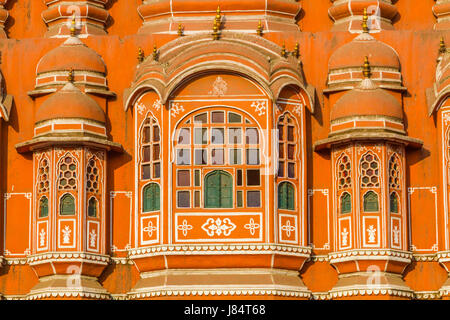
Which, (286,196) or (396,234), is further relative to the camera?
(286,196)

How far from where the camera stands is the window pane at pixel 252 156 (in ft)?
111

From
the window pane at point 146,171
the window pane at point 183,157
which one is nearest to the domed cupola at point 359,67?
the window pane at point 183,157

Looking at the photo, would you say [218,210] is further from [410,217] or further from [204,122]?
[410,217]

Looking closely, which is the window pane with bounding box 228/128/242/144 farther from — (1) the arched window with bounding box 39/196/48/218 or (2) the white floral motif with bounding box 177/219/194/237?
(1) the arched window with bounding box 39/196/48/218

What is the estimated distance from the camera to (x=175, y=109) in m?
34.0

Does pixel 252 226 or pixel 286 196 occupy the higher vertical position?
pixel 286 196

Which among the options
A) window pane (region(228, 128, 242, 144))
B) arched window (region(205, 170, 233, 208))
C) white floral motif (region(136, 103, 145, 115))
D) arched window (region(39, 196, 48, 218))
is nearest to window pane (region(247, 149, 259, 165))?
window pane (region(228, 128, 242, 144))

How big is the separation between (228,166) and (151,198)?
1776 millimetres

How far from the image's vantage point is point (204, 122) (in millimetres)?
33875

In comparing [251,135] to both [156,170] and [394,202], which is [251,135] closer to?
[156,170]

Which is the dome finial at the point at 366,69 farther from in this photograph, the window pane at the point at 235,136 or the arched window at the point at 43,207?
the arched window at the point at 43,207

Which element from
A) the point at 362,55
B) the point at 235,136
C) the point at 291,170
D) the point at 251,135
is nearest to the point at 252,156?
the point at 251,135

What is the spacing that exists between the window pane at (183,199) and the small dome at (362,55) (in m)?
4.31

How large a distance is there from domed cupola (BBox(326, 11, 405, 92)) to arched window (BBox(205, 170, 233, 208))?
3110 millimetres
